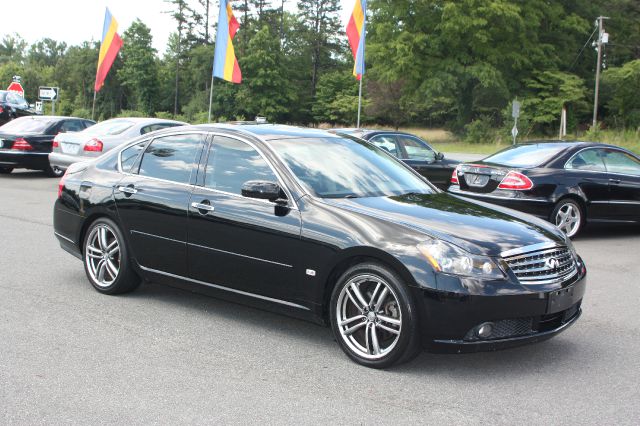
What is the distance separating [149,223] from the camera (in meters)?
6.07

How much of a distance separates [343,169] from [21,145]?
14.0 metres

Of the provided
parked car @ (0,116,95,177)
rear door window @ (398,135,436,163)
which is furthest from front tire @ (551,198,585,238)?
parked car @ (0,116,95,177)

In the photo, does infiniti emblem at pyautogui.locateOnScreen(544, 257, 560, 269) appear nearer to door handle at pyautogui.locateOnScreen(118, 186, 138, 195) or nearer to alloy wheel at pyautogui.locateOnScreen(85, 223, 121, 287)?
door handle at pyautogui.locateOnScreen(118, 186, 138, 195)

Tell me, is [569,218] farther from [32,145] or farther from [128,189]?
[32,145]

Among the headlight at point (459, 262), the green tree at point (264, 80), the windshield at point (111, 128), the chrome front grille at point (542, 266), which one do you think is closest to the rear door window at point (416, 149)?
the windshield at point (111, 128)

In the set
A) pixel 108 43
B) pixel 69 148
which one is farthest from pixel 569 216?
pixel 108 43

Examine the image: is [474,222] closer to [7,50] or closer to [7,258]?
[7,258]

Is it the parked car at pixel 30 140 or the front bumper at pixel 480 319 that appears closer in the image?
the front bumper at pixel 480 319

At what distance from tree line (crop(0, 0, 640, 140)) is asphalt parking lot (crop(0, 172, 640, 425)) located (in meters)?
48.3

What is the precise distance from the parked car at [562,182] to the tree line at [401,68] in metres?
42.0

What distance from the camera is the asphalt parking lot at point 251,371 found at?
3961 mm

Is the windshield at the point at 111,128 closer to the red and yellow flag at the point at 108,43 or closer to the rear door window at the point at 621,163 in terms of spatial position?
the red and yellow flag at the point at 108,43

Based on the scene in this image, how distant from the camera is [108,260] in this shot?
6.54 m

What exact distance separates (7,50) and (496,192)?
665 feet
